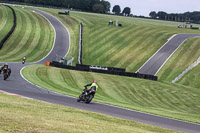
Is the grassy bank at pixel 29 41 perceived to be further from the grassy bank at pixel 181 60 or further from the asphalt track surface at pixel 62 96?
the grassy bank at pixel 181 60

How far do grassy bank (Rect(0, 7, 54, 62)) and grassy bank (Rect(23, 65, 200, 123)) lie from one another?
70.8 ft

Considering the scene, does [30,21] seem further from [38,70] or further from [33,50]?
[38,70]

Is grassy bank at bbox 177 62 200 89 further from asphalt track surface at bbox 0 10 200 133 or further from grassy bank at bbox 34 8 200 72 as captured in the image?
asphalt track surface at bbox 0 10 200 133

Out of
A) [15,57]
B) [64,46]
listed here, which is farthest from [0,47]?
[64,46]

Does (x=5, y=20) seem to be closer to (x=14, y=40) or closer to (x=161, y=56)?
(x=14, y=40)

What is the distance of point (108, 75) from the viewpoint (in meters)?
50.2

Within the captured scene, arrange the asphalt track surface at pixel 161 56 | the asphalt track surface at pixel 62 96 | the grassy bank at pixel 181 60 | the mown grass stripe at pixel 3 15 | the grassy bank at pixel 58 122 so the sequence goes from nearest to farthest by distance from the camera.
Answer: the grassy bank at pixel 58 122
the asphalt track surface at pixel 62 96
the grassy bank at pixel 181 60
the asphalt track surface at pixel 161 56
the mown grass stripe at pixel 3 15

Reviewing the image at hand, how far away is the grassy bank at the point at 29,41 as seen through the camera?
69.1 meters

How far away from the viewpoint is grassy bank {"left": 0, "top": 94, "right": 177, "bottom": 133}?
473 inches

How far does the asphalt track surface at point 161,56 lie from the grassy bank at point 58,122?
44973 mm

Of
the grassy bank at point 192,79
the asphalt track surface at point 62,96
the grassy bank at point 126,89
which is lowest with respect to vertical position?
the grassy bank at point 192,79

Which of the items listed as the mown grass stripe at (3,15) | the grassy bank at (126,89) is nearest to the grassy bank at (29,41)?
the mown grass stripe at (3,15)

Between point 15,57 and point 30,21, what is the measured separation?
1195 inches

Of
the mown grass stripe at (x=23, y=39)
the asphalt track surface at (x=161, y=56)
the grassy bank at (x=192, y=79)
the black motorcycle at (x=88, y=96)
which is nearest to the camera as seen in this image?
the black motorcycle at (x=88, y=96)
